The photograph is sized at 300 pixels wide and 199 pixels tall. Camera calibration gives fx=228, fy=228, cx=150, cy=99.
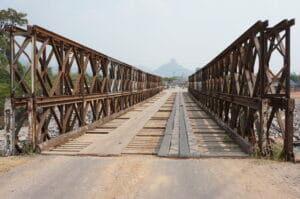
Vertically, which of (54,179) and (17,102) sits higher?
(17,102)

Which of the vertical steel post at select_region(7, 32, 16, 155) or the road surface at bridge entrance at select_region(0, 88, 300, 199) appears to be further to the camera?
the vertical steel post at select_region(7, 32, 16, 155)

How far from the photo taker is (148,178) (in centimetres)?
411

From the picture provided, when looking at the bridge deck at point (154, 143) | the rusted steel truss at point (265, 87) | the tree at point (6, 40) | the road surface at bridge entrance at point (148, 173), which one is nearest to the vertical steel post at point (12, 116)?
the road surface at bridge entrance at point (148, 173)

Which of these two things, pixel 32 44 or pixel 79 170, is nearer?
pixel 79 170

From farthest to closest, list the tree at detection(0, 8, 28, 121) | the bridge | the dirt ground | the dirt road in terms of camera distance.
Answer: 1. the tree at detection(0, 8, 28, 121)
2. the bridge
3. the dirt ground
4. the dirt road

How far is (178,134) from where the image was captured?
7.85m

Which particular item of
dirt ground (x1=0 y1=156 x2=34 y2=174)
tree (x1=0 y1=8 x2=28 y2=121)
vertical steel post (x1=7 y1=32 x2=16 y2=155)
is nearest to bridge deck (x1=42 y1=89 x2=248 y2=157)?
dirt ground (x1=0 y1=156 x2=34 y2=174)

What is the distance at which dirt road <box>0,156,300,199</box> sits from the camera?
11.6ft

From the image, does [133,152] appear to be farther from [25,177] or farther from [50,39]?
[50,39]

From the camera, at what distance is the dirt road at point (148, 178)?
354 cm

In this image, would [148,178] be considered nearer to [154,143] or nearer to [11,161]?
[154,143]

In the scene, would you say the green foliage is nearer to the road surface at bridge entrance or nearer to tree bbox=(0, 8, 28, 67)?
tree bbox=(0, 8, 28, 67)

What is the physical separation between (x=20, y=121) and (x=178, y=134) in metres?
4.78

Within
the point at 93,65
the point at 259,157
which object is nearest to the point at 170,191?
the point at 259,157
